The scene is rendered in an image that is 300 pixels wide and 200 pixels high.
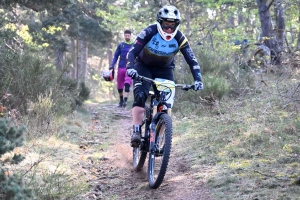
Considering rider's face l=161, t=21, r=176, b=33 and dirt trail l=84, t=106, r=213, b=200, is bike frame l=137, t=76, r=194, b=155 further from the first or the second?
rider's face l=161, t=21, r=176, b=33

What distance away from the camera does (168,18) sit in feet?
14.0

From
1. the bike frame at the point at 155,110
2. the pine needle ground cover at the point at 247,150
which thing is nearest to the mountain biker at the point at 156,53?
the bike frame at the point at 155,110

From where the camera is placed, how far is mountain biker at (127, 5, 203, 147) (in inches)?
171

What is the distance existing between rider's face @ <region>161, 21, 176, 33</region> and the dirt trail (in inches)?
71.7

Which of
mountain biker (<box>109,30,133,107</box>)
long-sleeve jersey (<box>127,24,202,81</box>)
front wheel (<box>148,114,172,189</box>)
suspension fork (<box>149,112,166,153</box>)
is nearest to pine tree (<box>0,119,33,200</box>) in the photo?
front wheel (<box>148,114,172,189</box>)

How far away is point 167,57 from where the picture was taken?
4.52 m

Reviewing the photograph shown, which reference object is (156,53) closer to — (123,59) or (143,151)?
(143,151)

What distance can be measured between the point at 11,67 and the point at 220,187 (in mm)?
4427

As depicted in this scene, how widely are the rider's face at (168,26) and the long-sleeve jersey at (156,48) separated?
114 mm

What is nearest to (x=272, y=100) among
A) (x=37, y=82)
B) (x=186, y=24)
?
(x=37, y=82)

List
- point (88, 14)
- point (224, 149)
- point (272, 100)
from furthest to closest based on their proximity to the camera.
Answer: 1. point (88, 14)
2. point (272, 100)
3. point (224, 149)

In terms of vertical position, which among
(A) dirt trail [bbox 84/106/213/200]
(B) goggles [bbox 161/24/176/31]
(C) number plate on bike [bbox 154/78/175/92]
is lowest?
(A) dirt trail [bbox 84/106/213/200]

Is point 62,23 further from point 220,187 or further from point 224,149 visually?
point 220,187

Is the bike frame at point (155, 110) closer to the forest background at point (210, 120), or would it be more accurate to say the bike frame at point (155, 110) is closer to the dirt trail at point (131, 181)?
the dirt trail at point (131, 181)
